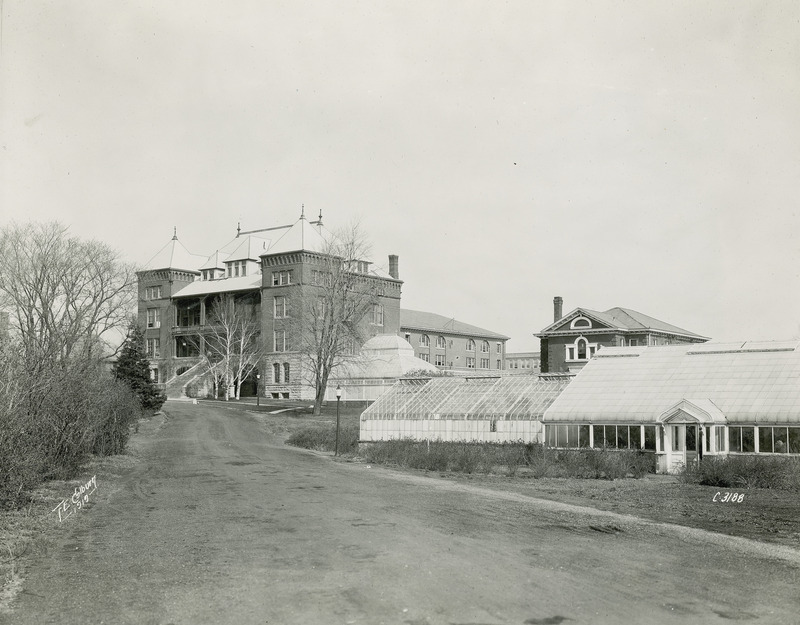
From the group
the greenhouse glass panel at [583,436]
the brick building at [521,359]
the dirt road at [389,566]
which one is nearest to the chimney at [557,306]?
the greenhouse glass panel at [583,436]

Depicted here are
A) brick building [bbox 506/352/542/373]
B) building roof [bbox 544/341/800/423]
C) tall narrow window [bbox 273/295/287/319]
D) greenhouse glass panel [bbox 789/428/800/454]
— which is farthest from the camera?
brick building [bbox 506/352/542/373]

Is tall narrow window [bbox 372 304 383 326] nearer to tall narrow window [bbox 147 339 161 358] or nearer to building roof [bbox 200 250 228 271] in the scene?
building roof [bbox 200 250 228 271]

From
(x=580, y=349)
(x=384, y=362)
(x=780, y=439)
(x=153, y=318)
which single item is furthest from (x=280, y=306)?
(x=780, y=439)

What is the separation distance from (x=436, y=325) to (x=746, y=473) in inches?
3066

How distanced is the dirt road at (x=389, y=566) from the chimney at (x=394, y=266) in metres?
68.8

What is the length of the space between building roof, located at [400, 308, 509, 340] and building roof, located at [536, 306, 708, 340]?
1019 inches

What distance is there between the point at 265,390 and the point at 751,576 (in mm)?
71661

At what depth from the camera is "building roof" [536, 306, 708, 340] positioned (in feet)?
240

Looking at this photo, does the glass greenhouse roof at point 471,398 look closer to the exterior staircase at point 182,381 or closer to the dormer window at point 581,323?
the dormer window at point 581,323

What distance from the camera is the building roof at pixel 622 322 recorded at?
73062mm

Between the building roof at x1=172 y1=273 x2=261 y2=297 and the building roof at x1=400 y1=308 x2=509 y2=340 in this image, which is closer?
the building roof at x1=172 y1=273 x2=261 y2=297

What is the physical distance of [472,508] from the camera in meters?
19.3

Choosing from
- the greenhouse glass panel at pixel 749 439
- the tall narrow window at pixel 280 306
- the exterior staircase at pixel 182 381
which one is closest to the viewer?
the greenhouse glass panel at pixel 749 439
